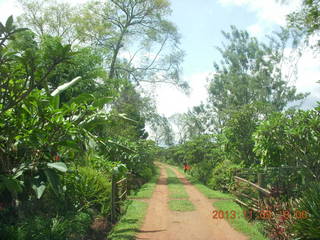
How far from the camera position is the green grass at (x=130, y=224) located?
7.04 m

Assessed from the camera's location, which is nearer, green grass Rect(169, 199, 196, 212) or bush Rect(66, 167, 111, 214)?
bush Rect(66, 167, 111, 214)

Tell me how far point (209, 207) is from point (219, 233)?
3716mm

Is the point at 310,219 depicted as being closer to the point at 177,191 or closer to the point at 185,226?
the point at 185,226

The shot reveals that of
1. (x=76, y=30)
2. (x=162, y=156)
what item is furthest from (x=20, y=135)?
(x=162, y=156)

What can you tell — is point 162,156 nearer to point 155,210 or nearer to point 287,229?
point 155,210

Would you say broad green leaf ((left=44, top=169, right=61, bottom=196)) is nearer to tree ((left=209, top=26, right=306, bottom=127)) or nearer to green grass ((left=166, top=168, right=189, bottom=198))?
green grass ((left=166, top=168, right=189, bottom=198))

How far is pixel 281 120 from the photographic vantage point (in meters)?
7.73

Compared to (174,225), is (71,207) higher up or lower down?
higher up

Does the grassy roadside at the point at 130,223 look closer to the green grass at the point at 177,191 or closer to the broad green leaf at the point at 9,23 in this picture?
the green grass at the point at 177,191
